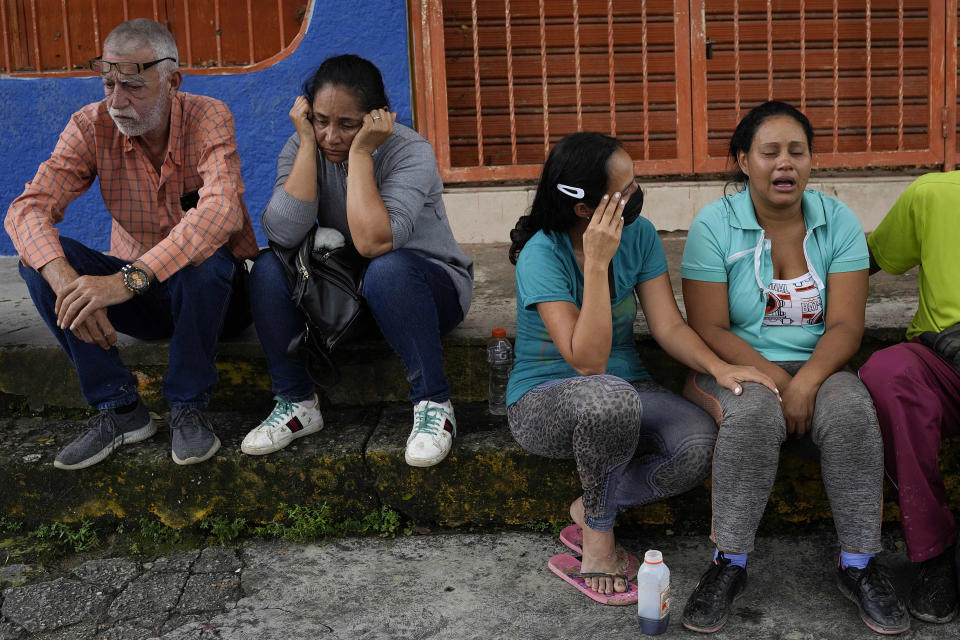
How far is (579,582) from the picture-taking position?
2717 millimetres

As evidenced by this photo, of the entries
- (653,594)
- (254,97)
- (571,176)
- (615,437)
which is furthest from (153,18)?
(653,594)

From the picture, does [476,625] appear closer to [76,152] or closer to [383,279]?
[383,279]

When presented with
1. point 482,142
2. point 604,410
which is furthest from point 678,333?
point 482,142

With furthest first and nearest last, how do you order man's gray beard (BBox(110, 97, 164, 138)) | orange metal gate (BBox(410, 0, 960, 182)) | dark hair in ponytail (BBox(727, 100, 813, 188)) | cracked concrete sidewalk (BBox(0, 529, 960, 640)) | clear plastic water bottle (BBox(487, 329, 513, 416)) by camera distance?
orange metal gate (BBox(410, 0, 960, 182)) → clear plastic water bottle (BBox(487, 329, 513, 416)) → man's gray beard (BBox(110, 97, 164, 138)) → dark hair in ponytail (BBox(727, 100, 813, 188)) → cracked concrete sidewalk (BBox(0, 529, 960, 640))

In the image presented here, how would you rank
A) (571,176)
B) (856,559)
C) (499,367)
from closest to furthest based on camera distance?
(856,559) → (571,176) → (499,367)

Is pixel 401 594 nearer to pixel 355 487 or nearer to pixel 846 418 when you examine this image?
pixel 355 487

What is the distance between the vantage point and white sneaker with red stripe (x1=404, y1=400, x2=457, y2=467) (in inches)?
117

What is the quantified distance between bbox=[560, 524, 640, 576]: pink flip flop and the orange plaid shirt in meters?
1.44

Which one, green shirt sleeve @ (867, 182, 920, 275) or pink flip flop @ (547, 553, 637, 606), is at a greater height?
green shirt sleeve @ (867, 182, 920, 275)

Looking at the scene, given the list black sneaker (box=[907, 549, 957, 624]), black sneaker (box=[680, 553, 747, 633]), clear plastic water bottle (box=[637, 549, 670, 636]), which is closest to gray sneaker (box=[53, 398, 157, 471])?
clear plastic water bottle (box=[637, 549, 670, 636])

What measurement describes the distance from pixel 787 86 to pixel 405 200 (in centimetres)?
318

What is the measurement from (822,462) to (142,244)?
237 centimetres

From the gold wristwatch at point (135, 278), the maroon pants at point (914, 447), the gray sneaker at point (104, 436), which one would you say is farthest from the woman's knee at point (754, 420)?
the gray sneaker at point (104, 436)

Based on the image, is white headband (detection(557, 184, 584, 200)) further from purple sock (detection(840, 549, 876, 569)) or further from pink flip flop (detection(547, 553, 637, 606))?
purple sock (detection(840, 549, 876, 569))
